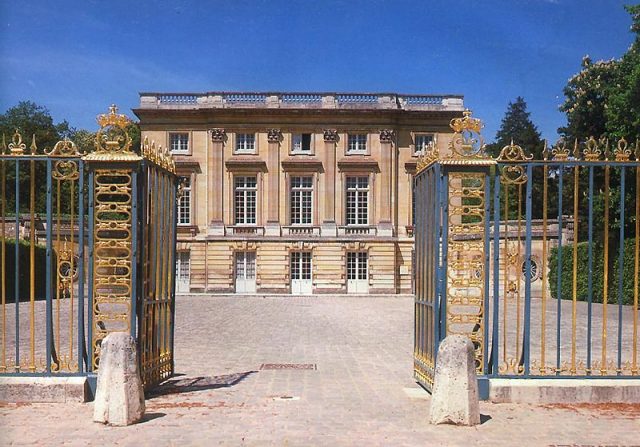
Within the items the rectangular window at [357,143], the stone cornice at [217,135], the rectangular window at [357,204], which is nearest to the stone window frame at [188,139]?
the stone cornice at [217,135]

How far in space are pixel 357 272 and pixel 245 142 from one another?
32.1 ft

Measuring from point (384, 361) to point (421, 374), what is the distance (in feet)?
9.21

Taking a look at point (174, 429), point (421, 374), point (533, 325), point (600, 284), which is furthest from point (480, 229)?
point (600, 284)

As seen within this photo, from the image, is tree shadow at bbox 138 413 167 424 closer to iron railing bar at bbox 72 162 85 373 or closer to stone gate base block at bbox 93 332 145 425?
stone gate base block at bbox 93 332 145 425

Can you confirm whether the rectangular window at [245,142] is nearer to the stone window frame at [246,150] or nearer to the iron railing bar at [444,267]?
the stone window frame at [246,150]

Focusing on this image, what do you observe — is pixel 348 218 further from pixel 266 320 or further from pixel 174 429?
pixel 174 429

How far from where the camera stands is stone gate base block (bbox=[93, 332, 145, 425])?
261 inches

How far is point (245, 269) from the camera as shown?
130ft

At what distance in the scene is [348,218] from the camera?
1574 inches

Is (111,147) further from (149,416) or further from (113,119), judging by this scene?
(149,416)

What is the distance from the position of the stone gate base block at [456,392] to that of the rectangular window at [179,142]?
35.2m

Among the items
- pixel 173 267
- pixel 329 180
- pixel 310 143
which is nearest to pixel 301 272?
pixel 329 180

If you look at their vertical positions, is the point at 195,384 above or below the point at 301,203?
below

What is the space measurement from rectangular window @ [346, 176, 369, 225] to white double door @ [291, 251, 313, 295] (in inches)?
126
